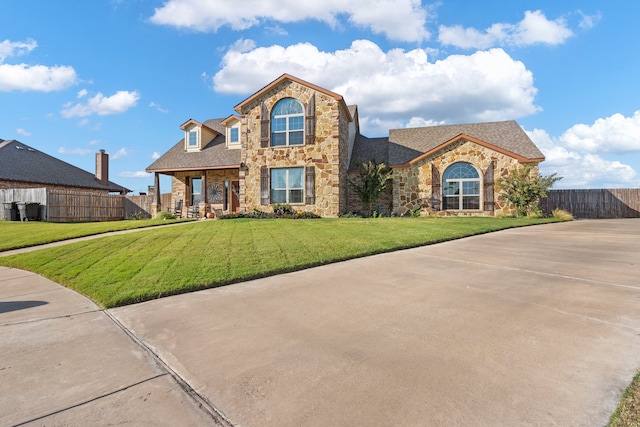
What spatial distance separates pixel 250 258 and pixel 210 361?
3.89 metres

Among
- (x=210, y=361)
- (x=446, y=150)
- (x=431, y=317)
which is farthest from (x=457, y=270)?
(x=446, y=150)

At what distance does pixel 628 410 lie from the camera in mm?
2012

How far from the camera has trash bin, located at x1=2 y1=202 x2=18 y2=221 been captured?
17.6 m

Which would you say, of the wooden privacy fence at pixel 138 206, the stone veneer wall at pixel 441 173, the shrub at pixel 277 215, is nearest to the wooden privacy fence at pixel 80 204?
the wooden privacy fence at pixel 138 206

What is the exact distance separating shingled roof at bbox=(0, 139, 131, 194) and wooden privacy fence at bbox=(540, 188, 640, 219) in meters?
35.1

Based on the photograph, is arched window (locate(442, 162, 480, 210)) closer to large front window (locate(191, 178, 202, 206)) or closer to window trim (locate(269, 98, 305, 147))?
window trim (locate(269, 98, 305, 147))

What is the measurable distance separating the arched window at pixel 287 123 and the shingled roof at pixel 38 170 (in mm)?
19790

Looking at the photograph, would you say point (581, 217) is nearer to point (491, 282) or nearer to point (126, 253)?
point (491, 282)

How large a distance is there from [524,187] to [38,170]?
33.7 metres

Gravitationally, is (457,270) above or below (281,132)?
below

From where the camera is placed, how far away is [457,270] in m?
5.71

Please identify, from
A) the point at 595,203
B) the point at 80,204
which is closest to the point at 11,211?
the point at 80,204

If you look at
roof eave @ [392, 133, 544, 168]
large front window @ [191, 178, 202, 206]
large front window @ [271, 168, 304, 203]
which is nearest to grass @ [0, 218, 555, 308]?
large front window @ [271, 168, 304, 203]

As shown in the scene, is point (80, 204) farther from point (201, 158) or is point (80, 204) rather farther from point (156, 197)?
point (201, 158)
